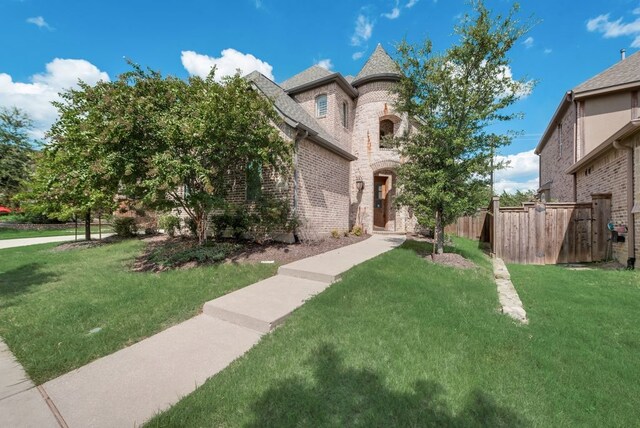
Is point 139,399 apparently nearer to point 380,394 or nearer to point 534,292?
point 380,394

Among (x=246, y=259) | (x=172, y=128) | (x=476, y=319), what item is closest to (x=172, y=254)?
(x=246, y=259)

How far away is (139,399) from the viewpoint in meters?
2.29

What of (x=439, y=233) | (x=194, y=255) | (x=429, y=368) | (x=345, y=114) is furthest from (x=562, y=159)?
(x=194, y=255)

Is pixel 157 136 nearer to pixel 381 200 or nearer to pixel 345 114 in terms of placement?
pixel 345 114

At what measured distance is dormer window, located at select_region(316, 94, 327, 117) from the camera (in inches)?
529

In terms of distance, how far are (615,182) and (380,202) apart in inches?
354

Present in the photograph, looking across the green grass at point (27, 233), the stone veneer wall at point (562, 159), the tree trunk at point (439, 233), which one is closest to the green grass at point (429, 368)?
the tree trunk at point (439, 233)

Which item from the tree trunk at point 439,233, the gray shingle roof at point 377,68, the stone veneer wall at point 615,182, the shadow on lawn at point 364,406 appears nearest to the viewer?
the shadow on lawn at point 364,406

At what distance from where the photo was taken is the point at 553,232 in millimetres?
8164

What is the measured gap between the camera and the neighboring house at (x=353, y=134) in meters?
11.7

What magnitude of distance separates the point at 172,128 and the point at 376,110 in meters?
10.4

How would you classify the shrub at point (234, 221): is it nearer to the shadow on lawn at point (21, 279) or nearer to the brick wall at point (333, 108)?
the shadow on lawn at point (21, 279)

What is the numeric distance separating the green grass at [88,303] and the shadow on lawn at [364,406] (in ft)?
7.58

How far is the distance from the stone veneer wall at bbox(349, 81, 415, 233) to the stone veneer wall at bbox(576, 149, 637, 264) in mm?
6603
